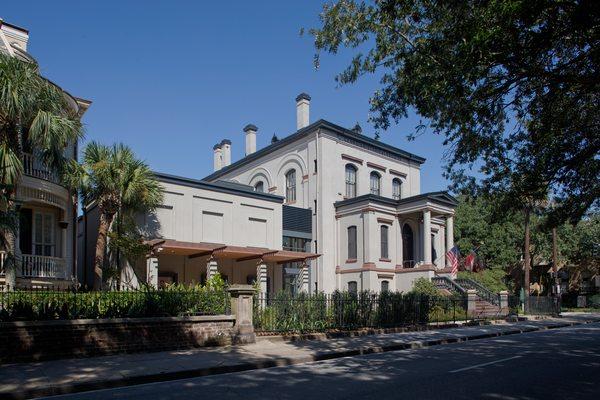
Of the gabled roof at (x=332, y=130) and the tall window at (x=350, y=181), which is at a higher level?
the gabled roof at (x=332, y=130)

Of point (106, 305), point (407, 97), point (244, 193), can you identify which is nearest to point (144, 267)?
point (244, 193)

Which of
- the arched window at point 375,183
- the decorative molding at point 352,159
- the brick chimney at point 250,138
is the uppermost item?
the brick chimney at point 250,138

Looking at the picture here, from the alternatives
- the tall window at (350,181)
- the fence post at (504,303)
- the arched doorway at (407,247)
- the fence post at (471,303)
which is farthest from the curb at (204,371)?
the tall window at (350,181)

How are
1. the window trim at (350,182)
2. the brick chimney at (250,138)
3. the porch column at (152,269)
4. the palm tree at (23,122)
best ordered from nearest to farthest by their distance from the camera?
the palm tree at (23,122), the porch column at (152,269), the window trim at (350,182), the brick chimney at (250,138)

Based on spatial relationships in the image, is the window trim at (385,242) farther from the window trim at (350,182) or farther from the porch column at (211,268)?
the porch column at (211,268)

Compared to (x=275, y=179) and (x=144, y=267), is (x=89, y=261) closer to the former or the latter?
Result: (x=144, y=267)

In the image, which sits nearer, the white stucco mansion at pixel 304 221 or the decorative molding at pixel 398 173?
the white stucco mansion at pixel 304 221

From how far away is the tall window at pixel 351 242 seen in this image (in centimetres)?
3591

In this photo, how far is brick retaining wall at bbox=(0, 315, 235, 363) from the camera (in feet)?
40.3

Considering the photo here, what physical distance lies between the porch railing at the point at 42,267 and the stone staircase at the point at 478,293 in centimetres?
2006

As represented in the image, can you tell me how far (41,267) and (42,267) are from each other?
0.04 meters

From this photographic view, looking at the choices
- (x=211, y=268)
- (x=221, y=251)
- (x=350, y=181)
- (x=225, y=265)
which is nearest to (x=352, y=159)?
(x=350, y=181)

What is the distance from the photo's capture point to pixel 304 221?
35719mm

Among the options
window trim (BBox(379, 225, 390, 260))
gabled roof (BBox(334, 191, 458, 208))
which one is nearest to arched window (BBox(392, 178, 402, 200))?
gabled roof (BBox(334, 191, 458, 208))
